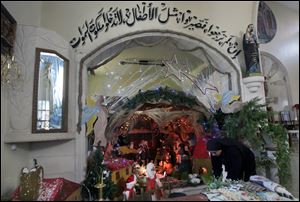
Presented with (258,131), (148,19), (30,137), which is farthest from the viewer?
→ (148,19)

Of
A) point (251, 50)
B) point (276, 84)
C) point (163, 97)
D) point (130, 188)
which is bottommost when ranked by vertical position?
point (130, 188)

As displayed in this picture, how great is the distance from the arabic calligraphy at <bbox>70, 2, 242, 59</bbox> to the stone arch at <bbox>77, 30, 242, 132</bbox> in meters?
0.08

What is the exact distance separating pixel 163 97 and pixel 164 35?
1.68 feet

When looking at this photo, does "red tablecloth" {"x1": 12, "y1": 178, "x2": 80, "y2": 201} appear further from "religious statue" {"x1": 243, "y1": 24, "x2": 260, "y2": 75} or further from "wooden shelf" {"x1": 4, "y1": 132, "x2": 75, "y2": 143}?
"religious statue" {"x1": 243, "y1": 24, "x2": 260, "y2": 75}

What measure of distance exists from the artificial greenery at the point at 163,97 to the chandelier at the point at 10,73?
724mm

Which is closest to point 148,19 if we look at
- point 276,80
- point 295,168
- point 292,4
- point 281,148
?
point 292,4

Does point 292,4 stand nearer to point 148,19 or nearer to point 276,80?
point 276,80

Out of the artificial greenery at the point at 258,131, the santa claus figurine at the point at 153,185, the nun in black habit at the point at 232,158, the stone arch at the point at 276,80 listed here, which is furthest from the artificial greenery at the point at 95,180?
the stone arch at the point at 276,80

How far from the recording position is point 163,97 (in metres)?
1.78

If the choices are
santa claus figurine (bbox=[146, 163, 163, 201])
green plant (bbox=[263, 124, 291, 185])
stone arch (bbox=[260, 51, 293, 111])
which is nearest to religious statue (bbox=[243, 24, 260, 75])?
stone arch (bbox=[260, 51, 293, 111])

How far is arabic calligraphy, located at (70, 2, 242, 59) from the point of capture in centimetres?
167

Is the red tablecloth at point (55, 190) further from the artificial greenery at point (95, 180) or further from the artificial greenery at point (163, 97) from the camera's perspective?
the artificial greenery at point (163, 97)

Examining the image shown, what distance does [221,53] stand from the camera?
1.94 meters

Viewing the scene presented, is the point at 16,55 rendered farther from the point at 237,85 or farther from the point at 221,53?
the point at 237,85
